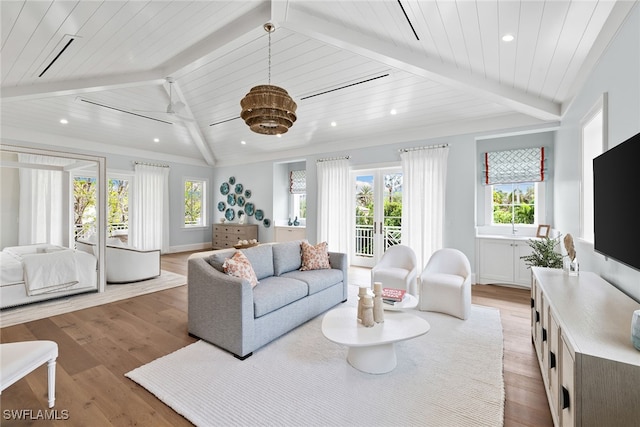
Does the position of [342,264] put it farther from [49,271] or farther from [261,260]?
[49,271]

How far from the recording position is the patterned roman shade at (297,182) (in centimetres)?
754

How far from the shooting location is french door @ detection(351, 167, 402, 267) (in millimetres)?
5570

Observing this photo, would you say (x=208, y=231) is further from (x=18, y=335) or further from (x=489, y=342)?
(x=489, y=342)

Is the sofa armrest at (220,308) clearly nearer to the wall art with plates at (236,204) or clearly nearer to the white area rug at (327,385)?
the white area rug at (327,385)

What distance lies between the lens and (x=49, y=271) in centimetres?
367

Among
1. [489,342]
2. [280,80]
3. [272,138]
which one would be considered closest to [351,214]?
[272,138]

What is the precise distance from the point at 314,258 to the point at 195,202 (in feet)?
19.6

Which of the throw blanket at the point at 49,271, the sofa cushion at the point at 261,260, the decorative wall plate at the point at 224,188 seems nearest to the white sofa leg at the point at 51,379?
the sofa cushion at the point at 261,260

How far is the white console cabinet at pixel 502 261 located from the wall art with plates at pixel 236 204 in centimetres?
501

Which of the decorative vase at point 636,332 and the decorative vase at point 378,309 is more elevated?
the decorative vase at point 636,332

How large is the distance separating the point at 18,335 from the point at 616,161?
506 cm

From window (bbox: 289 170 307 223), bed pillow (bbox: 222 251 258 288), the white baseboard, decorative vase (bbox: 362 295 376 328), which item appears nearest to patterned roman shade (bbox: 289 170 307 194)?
window (bbox: 289 170 307 223)

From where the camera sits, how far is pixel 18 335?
2803 millimetres

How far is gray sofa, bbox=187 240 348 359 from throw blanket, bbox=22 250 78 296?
2.31m
